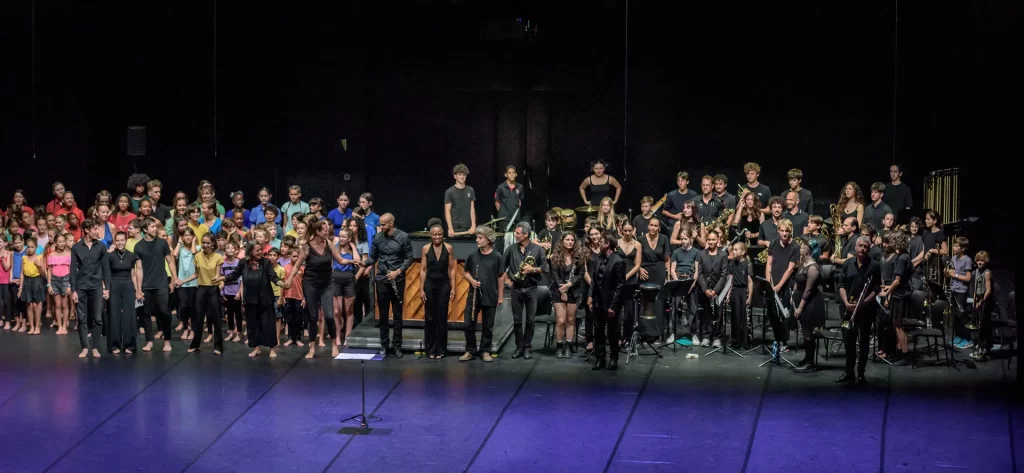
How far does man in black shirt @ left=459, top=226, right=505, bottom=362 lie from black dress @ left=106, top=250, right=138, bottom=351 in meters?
3.55

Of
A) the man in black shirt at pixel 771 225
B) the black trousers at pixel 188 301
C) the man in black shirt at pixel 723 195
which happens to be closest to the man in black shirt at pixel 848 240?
the man in black shirt at pixel 771 225

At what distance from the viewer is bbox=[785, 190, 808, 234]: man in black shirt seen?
1343 cm

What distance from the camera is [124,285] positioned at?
12.4 meters

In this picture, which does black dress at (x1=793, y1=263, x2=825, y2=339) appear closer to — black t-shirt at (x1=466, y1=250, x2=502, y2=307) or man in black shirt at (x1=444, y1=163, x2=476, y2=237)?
black t-shirt at (x1=466, y1=250, x2=502, y2=307)

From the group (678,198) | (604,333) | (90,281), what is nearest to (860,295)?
(604,333)

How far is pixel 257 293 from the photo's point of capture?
39.3ft

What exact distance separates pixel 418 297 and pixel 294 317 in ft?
4.44

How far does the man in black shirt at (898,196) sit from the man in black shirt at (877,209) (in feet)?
1.93

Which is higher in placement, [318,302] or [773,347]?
[318,302]

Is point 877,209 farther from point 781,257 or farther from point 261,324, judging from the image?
point 261,324

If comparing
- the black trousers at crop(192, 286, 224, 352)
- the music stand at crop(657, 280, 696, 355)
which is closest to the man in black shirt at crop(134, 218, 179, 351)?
the black trousers at crop(192, 286, 224, 352)

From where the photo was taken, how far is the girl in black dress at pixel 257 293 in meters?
12.0

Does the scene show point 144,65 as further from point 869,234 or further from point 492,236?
point 869,234

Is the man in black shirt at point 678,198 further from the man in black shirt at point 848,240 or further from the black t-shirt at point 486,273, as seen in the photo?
the black t-shirt at point 486,273
